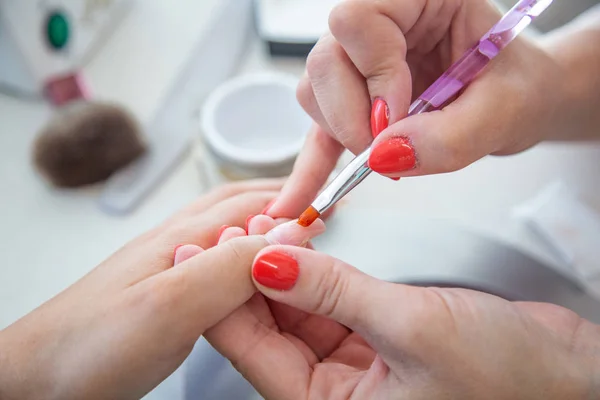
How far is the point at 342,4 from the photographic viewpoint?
375mm

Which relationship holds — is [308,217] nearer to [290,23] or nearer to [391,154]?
[391,154]

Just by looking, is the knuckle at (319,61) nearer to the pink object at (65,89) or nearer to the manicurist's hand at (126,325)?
the manicurist's hand at (126,325)

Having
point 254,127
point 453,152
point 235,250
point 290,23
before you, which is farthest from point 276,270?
point 290,23

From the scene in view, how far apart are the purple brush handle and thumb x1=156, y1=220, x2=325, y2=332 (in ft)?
0.49

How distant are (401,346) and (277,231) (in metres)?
0.12

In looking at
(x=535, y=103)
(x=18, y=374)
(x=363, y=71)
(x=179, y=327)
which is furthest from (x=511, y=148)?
(x=18, y=374)

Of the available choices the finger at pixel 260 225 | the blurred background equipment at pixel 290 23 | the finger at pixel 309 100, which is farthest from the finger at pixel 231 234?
the blurred background equipment at pixel 290 23

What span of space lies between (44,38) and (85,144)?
15 cm

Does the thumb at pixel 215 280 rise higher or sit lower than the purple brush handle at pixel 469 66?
lower

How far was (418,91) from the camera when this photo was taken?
0.50m

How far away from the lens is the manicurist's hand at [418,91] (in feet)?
1.22

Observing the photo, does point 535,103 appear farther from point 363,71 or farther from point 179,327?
point 179,327

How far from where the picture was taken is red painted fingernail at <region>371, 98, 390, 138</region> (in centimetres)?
38

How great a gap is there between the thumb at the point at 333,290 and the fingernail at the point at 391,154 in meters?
0.07
